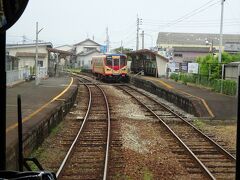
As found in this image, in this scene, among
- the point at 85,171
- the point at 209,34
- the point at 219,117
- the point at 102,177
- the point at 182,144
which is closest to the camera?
the point at 102,177

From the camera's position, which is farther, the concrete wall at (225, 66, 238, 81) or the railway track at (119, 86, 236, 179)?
the concrete wall at (225, 66, 238, 81)

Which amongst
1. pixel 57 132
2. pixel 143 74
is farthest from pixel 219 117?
pixel 143 74

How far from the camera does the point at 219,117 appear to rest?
16141 mm

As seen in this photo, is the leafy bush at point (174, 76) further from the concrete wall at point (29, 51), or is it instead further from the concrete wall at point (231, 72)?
the concrete wall at point (29, 51)

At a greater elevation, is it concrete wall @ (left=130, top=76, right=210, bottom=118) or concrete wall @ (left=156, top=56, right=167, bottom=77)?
concrete wall @ (left=156, top=56, right=167, bottom=77)

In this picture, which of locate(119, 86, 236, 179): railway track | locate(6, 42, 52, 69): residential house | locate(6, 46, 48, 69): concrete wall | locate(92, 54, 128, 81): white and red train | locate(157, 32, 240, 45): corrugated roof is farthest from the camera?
locate(157, 32, 240, 45): corrugated roof

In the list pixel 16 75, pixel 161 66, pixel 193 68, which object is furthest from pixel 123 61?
pixel 16 75

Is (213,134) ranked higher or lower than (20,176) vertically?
lower

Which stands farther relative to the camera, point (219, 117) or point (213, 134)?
point (219, 117)

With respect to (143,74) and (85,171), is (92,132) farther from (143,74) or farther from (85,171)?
(143,74)

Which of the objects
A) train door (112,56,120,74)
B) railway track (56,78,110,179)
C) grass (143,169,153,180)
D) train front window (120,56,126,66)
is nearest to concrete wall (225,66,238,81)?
railway track (56,78,110,179)

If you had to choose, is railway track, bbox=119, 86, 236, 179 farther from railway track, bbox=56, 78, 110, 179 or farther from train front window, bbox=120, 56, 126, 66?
train front window, bbox=120, 56, 126, 66

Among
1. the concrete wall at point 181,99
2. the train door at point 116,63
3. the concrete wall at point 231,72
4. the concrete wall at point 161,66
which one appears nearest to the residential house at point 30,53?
the train door at point 116,63

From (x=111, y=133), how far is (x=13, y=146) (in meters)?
5.25
